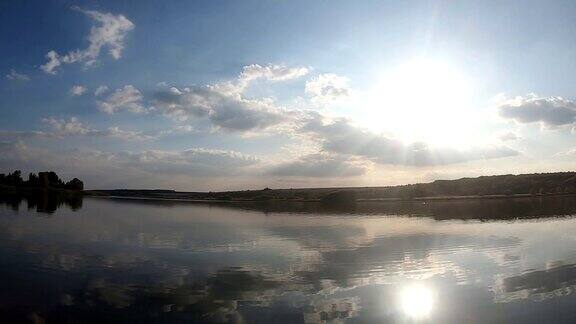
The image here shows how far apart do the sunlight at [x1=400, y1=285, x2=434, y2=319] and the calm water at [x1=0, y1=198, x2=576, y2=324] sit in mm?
78

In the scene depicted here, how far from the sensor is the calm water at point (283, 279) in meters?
17.1

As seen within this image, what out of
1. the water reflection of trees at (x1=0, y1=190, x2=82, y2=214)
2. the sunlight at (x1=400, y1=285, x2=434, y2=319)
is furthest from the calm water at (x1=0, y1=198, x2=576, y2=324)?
the water reflection of trees at (x1=0, y1=190, x2=82, y2=214)

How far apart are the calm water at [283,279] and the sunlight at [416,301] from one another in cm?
8

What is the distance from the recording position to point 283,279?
23047mm

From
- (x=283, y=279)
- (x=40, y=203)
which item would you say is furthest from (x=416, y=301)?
(x=40, y=203)

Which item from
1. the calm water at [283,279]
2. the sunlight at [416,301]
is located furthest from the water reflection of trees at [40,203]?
the sunlight at [416,301]

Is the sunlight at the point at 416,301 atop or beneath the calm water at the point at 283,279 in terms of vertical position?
beneath

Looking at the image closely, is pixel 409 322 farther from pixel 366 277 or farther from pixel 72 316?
pixel 72 316

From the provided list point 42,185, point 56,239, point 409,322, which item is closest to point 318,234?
point 56,239

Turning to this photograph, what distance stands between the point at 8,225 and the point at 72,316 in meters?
36.7

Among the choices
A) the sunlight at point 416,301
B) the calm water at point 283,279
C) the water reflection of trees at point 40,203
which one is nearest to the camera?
the calm water at point 283,279

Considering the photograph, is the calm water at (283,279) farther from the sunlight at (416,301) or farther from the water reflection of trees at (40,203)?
the water reflection of trees at (40,203)

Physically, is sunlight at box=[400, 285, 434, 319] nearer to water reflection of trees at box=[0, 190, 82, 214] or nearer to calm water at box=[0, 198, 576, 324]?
calm water at box=[0, 198, 576, 324]

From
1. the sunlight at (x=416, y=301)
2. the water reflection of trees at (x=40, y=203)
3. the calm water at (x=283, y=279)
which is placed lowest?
the sunlight at (x=416, y=301)
